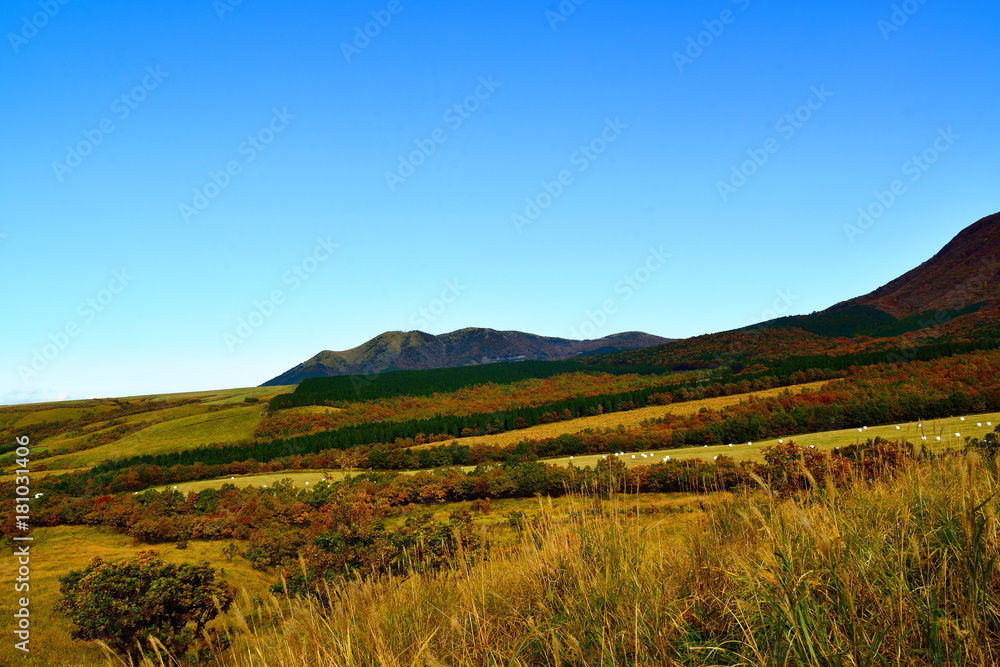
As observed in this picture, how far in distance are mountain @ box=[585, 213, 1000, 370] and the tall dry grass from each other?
4563 inches

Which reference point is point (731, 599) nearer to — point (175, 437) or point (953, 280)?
point (175, 437)

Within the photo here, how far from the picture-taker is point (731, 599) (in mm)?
3424

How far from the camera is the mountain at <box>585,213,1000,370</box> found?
377ft

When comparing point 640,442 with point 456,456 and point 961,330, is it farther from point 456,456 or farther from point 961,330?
point 961,330

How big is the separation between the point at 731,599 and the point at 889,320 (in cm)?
18617

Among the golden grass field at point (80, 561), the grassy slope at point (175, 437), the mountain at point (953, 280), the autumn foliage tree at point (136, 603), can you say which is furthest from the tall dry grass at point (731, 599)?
the mountain at point (953, 280)

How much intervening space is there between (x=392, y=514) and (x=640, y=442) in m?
25.2

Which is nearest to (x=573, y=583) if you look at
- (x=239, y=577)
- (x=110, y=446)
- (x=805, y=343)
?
(x=239, y=577)

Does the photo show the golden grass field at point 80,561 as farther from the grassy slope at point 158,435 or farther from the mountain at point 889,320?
the mountain at point 889,320

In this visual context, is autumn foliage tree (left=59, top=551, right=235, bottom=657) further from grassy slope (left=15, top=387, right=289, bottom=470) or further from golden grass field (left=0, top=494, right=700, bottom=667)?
grassy slope (left=15, top=387, right=289, bottom=470)

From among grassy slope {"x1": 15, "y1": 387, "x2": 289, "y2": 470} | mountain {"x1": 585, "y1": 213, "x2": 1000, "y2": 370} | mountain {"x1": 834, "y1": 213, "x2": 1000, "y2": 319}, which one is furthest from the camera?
mountain {"x1": 834, "y1": 213, "x2": 1000, "y2": 319}

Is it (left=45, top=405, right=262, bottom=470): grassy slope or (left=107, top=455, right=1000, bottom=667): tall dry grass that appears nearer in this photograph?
(left=107, top=455, right=1000, bottom=667): tall dry grass

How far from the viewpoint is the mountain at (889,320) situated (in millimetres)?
114875

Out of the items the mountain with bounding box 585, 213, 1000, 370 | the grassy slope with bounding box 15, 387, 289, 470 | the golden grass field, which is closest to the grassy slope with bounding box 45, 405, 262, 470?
the grassy slope with bounding box 15, 387, 289, 470
